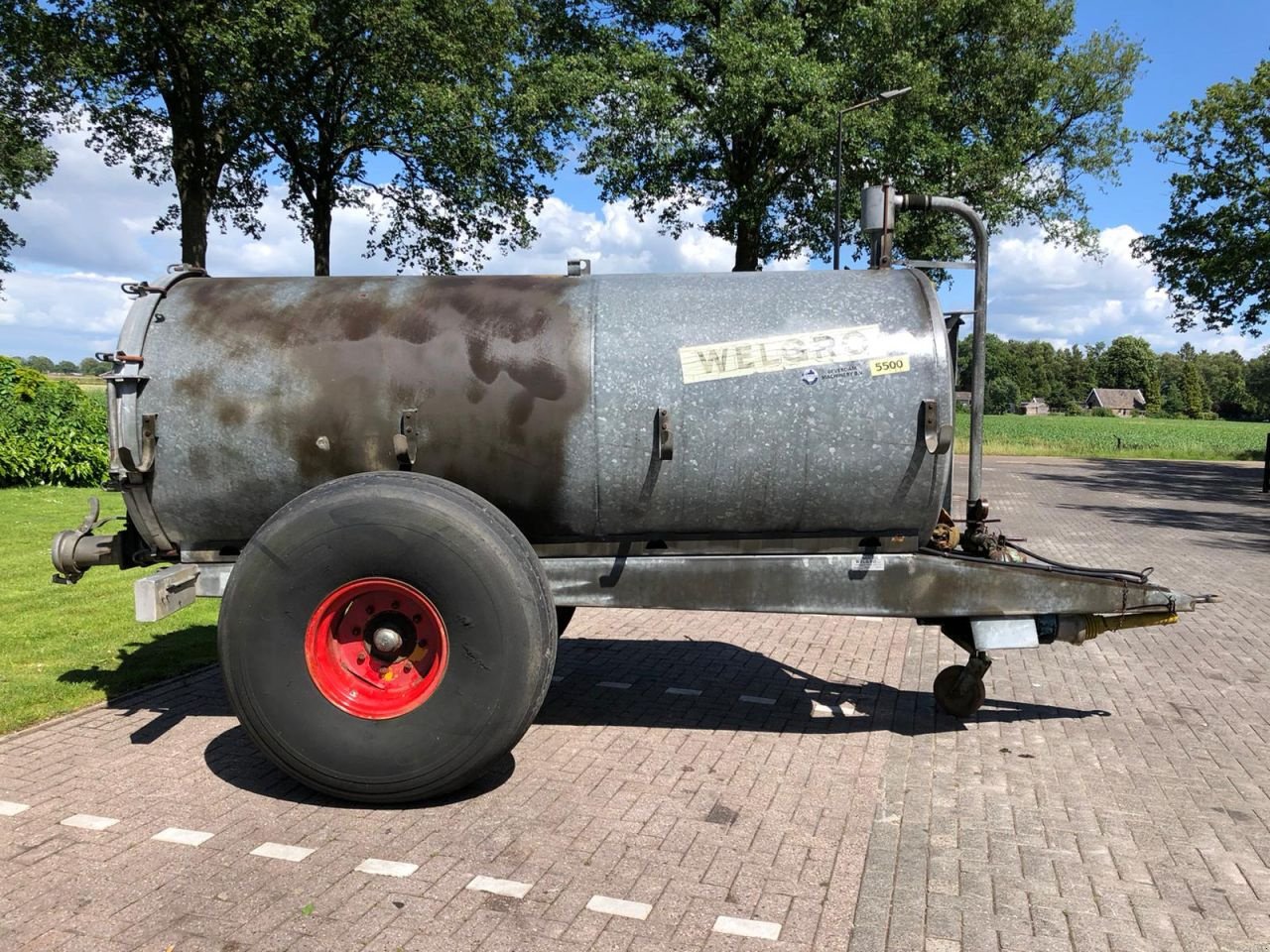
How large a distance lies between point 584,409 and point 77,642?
4.56m

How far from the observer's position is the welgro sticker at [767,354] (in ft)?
13.4

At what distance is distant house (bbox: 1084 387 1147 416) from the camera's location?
120938 millimetres

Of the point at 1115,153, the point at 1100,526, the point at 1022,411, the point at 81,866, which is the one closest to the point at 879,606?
the point at 81,866

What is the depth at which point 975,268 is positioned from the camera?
4.76 meters

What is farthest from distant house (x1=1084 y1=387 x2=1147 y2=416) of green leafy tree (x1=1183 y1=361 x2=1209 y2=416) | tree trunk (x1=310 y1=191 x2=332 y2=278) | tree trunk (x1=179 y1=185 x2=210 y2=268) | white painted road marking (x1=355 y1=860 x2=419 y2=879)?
white painted road marking (x1=355 y1=860 x2=419 y2=879)

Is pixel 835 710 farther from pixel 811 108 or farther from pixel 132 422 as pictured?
pixel 811 108

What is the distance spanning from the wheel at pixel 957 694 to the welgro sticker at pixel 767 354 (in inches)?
79.6

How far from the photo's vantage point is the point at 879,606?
4238mm

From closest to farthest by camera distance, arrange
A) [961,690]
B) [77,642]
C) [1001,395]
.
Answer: [961,690] < [77,642] < [1001,395]

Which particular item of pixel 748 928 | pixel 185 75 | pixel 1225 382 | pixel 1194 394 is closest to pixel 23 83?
pixel 185 75

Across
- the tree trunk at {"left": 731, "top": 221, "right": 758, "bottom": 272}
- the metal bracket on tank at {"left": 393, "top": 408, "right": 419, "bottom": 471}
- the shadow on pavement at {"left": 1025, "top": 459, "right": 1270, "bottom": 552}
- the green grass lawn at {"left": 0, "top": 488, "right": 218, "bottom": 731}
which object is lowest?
the shadow on pavement at {"left": 1025, "top": 459, "right": 1270, "bottom": 552}

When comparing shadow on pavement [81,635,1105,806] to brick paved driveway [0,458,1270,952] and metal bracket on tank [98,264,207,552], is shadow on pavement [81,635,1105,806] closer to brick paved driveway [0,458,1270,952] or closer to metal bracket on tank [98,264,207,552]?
brick paved driveway [0,458,1270,952]

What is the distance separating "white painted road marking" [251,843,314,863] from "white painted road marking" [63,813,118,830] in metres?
0.68

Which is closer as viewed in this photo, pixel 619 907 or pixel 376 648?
pixel 619 907
